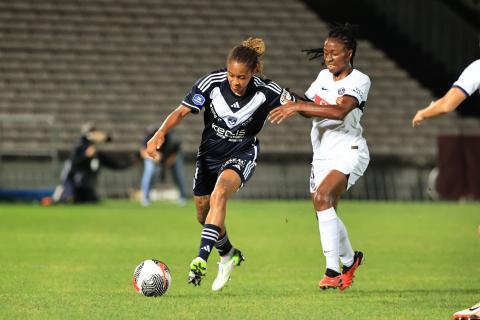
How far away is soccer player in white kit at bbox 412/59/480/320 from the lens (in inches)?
301

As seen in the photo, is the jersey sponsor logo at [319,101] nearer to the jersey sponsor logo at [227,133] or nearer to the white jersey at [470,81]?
the jersey sponsor logo at [227,133]

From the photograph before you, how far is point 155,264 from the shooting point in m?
9.61

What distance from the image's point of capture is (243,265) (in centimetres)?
1322

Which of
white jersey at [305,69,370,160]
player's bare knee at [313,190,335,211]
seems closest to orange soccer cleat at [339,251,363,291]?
player's bare knee at [313,190,335,211]

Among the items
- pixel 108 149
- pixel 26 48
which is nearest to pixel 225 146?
pixel 108 149

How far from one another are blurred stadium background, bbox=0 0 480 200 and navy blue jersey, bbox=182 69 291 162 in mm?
19115

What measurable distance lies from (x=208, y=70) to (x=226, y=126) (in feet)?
76.7

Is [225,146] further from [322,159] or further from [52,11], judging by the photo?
[52,11]

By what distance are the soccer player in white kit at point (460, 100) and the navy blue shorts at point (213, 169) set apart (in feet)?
9.33

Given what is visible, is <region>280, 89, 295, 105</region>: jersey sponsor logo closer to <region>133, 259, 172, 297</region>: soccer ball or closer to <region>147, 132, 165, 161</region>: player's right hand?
<region>147, 132, 165, 161</region>: player's right hand

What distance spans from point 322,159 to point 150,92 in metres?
22.8

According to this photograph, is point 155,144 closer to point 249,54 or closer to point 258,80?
point 249,54

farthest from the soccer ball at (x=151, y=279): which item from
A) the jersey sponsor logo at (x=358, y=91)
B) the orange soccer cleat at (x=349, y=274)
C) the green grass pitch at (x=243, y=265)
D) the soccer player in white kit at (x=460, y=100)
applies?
the soccer player in white kit at (x=460, y=100)

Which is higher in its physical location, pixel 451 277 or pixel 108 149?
pixel 451 277
